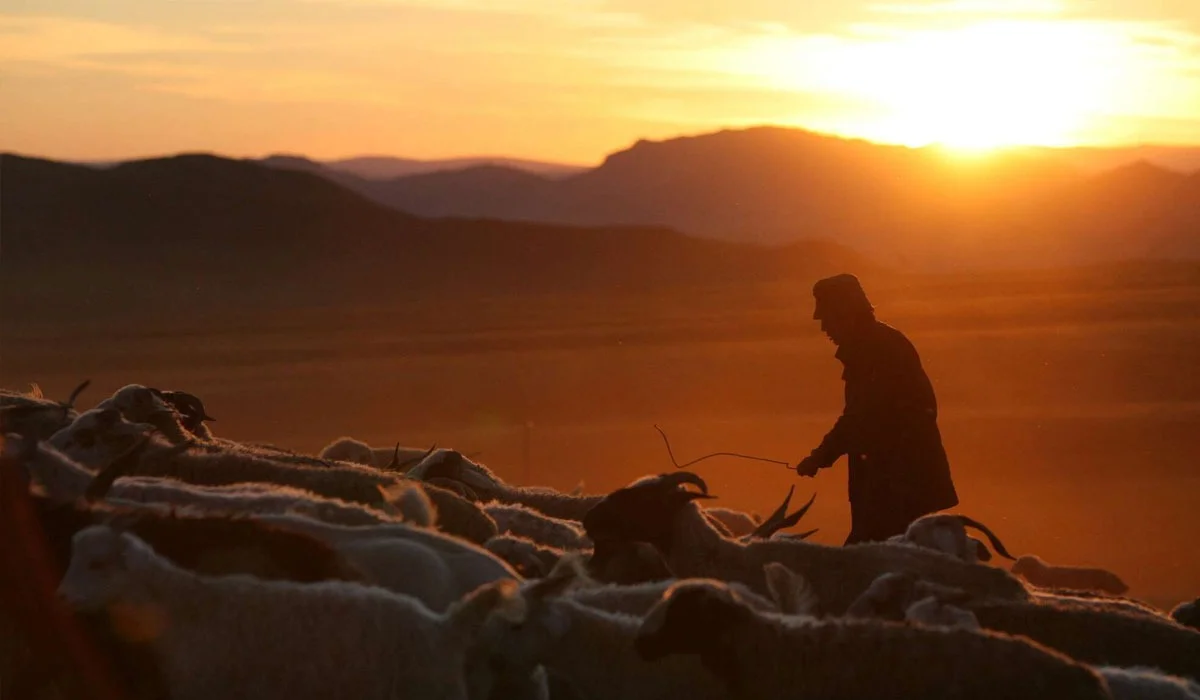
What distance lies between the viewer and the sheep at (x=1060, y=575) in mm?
9922

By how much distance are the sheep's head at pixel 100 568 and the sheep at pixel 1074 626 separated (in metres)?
2.56

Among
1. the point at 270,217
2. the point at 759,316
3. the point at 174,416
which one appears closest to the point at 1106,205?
the point at 270,217

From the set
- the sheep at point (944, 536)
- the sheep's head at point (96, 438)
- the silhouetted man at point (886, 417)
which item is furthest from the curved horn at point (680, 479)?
the sheep's head at point (96, 438)

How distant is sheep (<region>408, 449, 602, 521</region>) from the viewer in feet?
30.4

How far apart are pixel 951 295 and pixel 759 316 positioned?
10.0 m

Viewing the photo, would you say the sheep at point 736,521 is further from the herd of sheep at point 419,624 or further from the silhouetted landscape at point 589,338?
the silhouetted landscape at point 589,338

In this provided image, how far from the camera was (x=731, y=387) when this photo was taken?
3206 centimetres

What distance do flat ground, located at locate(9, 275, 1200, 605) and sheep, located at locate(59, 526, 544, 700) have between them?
8618 millimetres

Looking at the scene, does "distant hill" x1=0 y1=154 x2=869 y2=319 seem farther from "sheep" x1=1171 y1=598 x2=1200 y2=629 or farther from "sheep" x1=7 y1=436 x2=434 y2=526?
"sheep" x1=1171 y1=598 x2=1200 y2=629

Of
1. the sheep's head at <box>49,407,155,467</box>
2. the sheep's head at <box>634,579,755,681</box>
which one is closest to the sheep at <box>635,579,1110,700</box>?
the sheep's head at <box>634,579,755,681</box>

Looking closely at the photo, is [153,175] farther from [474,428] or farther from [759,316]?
[474,428]

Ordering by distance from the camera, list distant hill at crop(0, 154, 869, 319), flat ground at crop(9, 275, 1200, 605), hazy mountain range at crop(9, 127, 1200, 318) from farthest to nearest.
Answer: hazy mountain range at crop(9, 127, 1200, 318)
distant hill at crop(0, 154, 869, 319)
flat ground at crop(9, 275, 1200, 605)

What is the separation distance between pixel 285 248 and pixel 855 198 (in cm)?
7731

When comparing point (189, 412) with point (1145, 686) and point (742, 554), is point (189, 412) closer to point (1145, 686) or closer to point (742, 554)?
point (742, 554)
